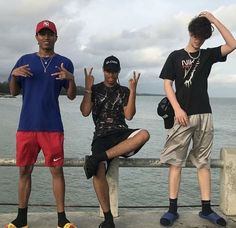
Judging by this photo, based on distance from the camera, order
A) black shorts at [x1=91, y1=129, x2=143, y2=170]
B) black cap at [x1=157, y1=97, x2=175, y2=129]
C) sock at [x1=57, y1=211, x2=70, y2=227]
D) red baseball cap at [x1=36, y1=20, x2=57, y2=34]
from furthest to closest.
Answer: black cap at [x1=157, y1=97, x2=175, y2=129] < black shorts at [x1=91, y1=129, x2=143, y2=170] < sock at [x1=57, y1=211, x2=70, y2=227] < red baseball cap at [x1=36, y1=20, x2=57, y2=34]

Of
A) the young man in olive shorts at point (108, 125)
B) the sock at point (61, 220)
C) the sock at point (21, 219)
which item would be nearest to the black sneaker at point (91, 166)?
the young man in olive shorts at point (108, 125)

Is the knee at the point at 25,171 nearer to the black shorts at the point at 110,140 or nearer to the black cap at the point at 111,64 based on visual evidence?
the black shorts at the point at 110,140

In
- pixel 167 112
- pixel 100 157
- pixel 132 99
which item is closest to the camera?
pixel 100 157

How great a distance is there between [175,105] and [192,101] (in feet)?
0.81

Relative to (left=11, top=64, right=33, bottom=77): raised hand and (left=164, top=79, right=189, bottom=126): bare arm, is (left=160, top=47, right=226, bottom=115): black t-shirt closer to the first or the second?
(left=164, top=79, right=189, bottom=126): bare arm

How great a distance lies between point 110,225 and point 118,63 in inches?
75.5

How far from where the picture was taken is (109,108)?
5109 millimetres

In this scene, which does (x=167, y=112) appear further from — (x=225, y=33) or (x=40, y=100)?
(x=40, y=100)

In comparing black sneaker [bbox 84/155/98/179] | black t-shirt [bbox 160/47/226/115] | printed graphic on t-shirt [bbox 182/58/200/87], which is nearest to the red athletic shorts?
black sneaker [bbox 84/155/98/179]

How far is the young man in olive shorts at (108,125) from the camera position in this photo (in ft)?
15.5

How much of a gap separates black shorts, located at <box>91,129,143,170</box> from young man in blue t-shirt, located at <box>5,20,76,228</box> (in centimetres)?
49

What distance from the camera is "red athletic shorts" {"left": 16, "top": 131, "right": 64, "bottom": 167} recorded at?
15.0 ft

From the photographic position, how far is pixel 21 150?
459 cm

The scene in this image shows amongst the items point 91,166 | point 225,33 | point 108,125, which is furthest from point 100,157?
point 225,33
